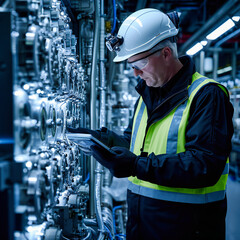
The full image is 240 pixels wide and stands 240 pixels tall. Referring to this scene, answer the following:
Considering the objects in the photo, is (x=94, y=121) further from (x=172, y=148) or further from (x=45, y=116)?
(x=45, y=116)

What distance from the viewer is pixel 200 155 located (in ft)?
3.25

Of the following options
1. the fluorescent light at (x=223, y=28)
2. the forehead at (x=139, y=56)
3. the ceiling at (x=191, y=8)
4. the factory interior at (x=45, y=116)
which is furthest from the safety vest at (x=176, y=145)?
the fluorescent light at (x=223, y=28)

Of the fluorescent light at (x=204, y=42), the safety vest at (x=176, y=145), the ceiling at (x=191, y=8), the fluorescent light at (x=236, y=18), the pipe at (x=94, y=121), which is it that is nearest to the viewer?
the safety vest at (x=176, y=145)

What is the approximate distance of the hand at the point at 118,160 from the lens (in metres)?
1.07

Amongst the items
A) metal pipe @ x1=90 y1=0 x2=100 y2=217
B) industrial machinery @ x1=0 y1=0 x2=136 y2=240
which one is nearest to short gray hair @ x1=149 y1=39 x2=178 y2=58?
industrial machinery @ x1=0 y1=0 x2=136 y2=240

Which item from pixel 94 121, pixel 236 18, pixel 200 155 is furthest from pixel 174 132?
pixel 236 18

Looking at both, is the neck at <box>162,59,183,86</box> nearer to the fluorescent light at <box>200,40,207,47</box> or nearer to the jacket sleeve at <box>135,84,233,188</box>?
the jacket sleeve at <box>135,84,233,188</box>

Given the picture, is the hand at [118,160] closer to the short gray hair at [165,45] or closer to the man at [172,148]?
the man at [172,148]

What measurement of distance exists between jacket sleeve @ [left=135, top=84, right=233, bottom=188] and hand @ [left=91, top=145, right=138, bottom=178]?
0.10 ft

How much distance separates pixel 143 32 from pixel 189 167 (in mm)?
637

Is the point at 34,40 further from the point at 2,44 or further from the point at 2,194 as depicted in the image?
the point at 2,194

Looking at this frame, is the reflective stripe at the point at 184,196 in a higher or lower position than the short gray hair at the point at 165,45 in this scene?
lower

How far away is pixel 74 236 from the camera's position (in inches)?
52.3

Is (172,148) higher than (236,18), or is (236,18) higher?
(236,18)
